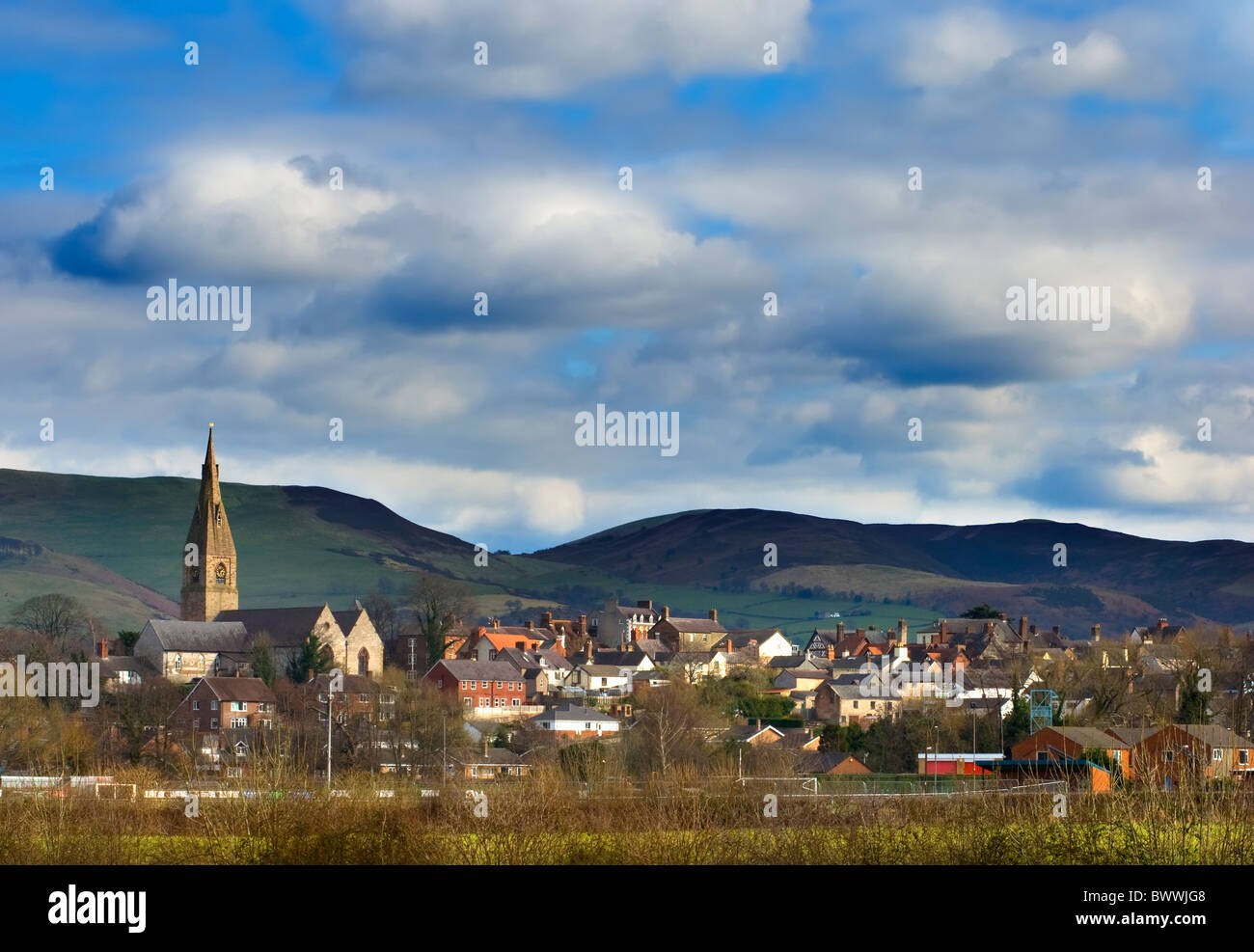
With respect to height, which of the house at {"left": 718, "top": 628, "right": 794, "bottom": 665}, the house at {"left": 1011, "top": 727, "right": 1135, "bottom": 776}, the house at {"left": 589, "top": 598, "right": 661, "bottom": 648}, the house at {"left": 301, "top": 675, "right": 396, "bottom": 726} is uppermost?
the house at {"left": 589, "top": 598, "right": 661, "bottom": 648}

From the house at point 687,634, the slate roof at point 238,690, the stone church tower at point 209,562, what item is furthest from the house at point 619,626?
the slate roof at point 238,690

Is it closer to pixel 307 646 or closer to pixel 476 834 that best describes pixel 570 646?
pixel 307 646

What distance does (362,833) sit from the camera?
34.7 m

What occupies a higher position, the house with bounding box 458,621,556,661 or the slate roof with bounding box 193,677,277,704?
the house with bounding box 458,621,556,661

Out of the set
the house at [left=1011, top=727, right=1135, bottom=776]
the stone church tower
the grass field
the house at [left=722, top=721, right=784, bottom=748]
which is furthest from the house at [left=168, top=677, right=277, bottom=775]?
the grass field

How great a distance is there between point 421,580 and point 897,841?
127974 millimetres

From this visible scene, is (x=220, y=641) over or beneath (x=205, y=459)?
beneath

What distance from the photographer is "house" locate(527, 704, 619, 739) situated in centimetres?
11244

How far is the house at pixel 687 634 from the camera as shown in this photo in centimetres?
17900

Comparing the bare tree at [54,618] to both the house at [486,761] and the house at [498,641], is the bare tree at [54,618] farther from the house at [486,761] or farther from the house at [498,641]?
the house at [486,761]

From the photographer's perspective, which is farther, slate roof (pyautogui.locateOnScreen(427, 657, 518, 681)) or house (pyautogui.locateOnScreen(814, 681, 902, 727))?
slate roof (pyautogui.locateOnScreen(427, 657, 518, 681))

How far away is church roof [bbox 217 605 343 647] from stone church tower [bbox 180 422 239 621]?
5078 mm

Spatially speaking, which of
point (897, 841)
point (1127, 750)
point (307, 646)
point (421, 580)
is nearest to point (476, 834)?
point (897, 841)

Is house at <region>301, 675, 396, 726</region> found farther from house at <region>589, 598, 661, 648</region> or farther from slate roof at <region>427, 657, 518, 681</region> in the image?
house at <region>589, 598, 661, 648</region>
